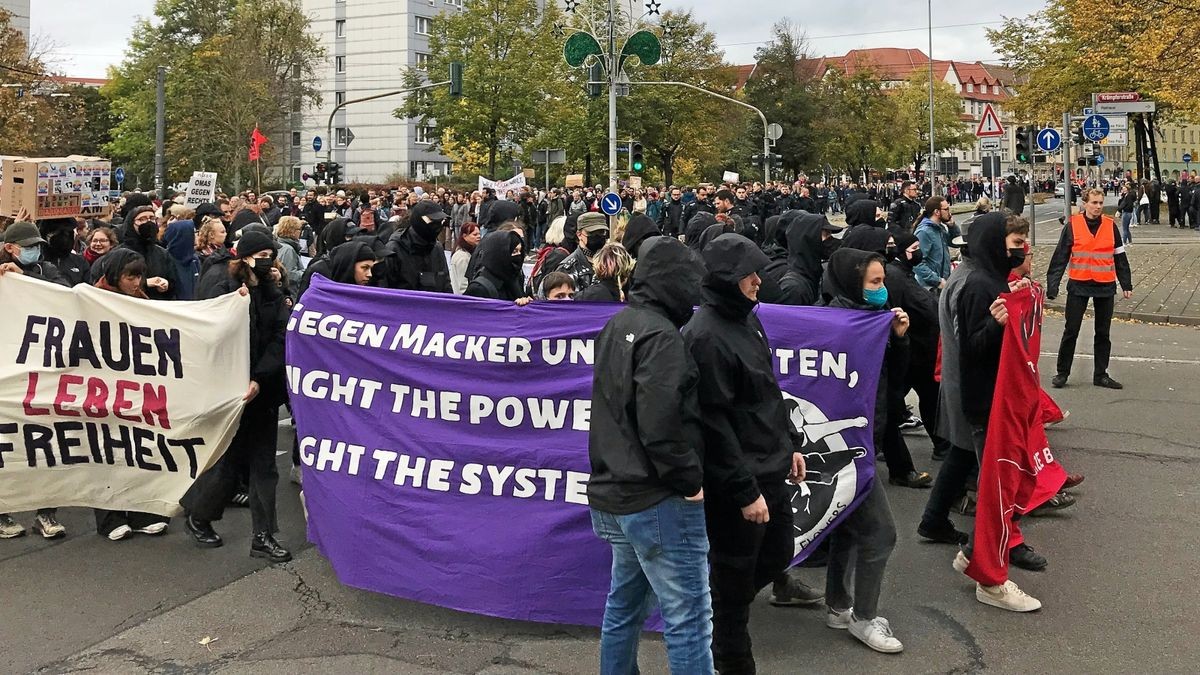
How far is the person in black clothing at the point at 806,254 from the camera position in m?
6.85

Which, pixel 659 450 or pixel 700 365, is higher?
pixel 700 365

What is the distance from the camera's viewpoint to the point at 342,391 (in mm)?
5645

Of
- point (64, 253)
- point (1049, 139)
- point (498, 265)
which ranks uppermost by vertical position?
point (1049, 139)

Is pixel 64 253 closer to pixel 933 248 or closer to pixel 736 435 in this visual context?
pixel 736 435

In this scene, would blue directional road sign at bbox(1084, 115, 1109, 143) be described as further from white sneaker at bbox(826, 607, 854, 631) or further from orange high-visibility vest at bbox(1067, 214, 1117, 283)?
white sneaker at bbox(826, 607, 854, 631)

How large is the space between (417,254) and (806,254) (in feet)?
9.60

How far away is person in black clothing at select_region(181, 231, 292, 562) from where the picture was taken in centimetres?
625

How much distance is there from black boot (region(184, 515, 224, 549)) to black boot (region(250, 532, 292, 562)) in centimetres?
35

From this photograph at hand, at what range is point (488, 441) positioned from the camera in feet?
17.4

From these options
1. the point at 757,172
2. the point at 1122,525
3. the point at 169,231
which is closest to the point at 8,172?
the point at 169,231

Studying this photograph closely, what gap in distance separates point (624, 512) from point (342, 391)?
2.27 metres

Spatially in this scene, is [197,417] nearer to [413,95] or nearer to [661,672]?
[661,672]

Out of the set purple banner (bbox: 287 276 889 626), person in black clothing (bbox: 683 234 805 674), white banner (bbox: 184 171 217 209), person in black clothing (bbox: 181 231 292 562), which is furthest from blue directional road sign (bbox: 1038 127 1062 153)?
person in black clothing (bbox: 683 234 805 674)

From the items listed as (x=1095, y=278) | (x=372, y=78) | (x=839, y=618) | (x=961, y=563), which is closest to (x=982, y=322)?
(x=961, y=563)
